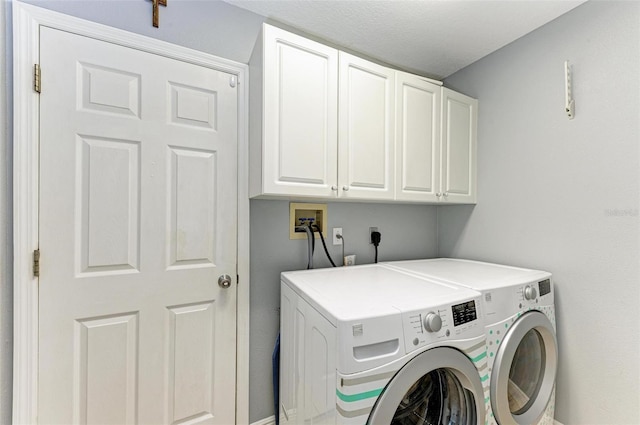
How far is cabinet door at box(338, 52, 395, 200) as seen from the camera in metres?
1.46

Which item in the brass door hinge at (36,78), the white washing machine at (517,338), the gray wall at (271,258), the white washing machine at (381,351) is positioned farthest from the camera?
the gray wall at (271,258)

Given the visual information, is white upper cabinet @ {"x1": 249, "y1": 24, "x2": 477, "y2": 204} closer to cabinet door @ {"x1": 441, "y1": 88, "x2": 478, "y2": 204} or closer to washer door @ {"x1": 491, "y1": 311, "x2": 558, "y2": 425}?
cabinet door @ {"x1": 441, "y1": 88, "x2": 478, "y2": 204}

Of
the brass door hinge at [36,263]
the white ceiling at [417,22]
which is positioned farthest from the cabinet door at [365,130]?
the brass door hinge at [36,263]

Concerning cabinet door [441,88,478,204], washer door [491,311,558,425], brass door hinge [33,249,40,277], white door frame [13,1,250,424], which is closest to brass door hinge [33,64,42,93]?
white door frame [13,1,250,424]

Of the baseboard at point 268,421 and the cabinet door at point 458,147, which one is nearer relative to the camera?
the baseboard at point 268,421

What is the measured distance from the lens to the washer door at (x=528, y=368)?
1.22 metres

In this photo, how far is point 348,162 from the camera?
4.83 ft

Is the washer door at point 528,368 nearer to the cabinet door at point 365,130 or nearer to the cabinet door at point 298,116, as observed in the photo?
the cabinet door at point 365,130

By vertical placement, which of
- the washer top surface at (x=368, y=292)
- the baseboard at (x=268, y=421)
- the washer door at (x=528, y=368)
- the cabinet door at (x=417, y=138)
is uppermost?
the cabinet door at (x=417, y=138)

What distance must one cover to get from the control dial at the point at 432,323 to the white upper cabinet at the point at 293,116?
719 mm

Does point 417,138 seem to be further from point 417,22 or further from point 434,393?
point 434,393

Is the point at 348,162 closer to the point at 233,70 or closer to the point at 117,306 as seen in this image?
the point at 233,70

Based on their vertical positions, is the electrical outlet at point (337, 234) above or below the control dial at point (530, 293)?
above

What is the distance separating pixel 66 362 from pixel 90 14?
57.7 inches
